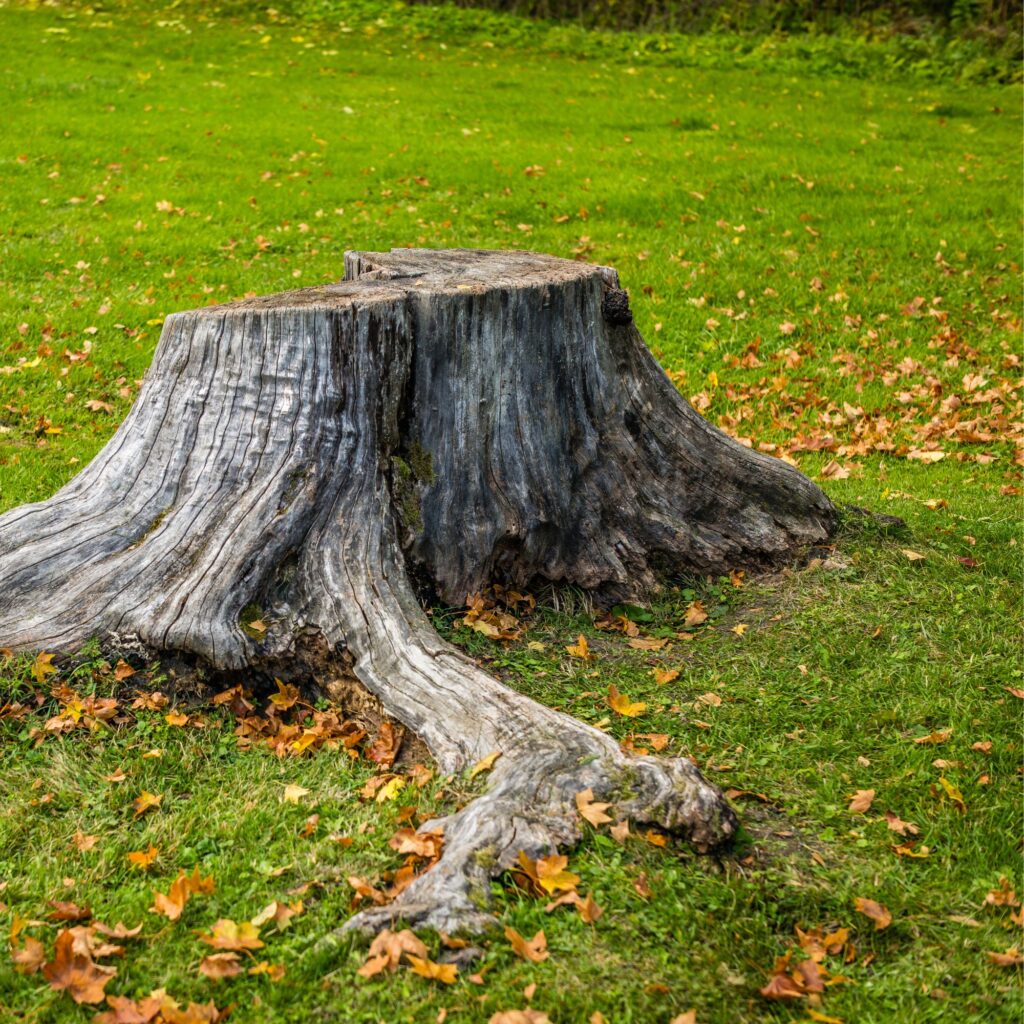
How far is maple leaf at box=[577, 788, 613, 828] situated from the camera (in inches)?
123

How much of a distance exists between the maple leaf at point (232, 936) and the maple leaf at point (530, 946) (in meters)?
0.69

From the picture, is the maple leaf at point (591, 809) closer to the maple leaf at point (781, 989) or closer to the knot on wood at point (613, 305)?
the maple leaf at point (781, 989)

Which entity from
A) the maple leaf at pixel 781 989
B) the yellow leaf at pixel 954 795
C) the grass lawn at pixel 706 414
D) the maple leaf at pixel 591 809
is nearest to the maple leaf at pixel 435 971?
the grass lawn at pixel 706 414

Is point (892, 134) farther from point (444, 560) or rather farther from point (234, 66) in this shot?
point (444, 560)

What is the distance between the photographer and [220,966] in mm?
2766

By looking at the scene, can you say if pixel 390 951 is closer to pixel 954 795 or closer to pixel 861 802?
pixel 861 802

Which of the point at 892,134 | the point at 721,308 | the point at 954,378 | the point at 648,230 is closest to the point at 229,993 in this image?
the point at 954,378

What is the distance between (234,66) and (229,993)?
61.9 ft

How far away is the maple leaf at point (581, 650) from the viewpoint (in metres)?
4.45

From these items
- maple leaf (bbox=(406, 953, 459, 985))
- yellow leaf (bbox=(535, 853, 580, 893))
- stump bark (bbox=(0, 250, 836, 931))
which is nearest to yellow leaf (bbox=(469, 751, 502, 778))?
stump bark (bbox=(0, 250, 836, 931))

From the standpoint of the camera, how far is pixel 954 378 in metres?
8.57

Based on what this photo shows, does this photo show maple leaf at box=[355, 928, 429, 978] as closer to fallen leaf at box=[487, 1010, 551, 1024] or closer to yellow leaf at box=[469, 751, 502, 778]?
fallen leaf at box=[487, 1010, 551, 1024]

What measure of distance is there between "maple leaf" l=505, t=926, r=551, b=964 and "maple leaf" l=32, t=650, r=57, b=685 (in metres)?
2.14

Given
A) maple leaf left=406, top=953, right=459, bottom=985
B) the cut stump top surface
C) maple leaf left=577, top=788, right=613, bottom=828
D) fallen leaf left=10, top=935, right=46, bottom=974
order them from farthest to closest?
1. the cut stump top surface
2. maple leaf left=577, top=788, right=613, bottom=828
3. fallen leaf left=10, top=935, right=46, bottom=974
4. maple leaf left=406, top=953, right=459, bottom=985
